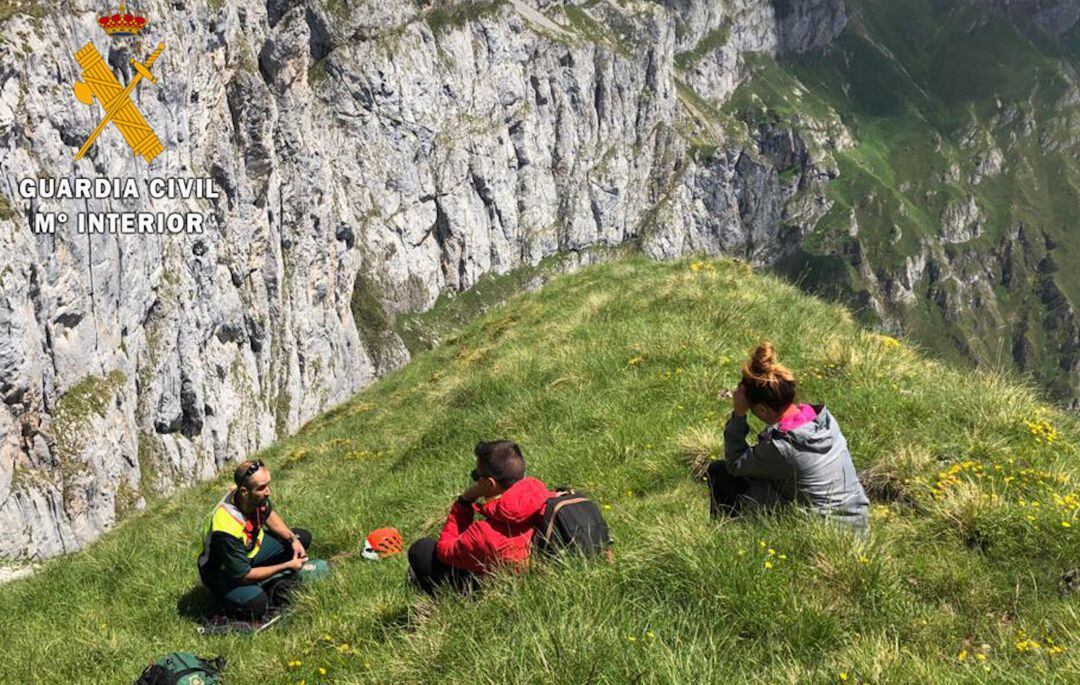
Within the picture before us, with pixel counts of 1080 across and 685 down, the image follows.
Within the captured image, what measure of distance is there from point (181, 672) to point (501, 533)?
298cm

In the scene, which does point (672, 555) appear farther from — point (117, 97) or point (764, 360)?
point (117, 97)

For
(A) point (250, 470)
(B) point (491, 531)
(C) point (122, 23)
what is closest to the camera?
(B) point (491, 531)

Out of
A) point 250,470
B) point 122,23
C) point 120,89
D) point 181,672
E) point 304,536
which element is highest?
point 122,23

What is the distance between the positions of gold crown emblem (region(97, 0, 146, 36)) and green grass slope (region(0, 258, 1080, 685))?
4108 inches

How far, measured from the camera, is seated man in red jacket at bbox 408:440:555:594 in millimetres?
5793

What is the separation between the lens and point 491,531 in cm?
589

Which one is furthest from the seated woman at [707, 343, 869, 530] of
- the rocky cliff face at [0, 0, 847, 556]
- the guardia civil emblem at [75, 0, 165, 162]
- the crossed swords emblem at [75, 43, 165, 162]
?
the guardia civil emblem at [75, 0, 165, 162]

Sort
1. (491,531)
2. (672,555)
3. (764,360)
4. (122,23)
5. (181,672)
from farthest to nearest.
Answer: (122,23) → (764,360) → (491,531) → (181,672) → (672,555)

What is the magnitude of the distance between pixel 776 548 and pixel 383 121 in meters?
207

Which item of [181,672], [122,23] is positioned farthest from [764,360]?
[122,23]

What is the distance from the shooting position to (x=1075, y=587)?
483 cm

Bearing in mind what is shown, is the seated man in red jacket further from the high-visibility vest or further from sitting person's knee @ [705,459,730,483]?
the high-visibility vest

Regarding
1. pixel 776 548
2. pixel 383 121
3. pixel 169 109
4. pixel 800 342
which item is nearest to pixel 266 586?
pixel 776 548

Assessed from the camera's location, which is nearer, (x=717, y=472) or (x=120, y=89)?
(x=717, y=472)
